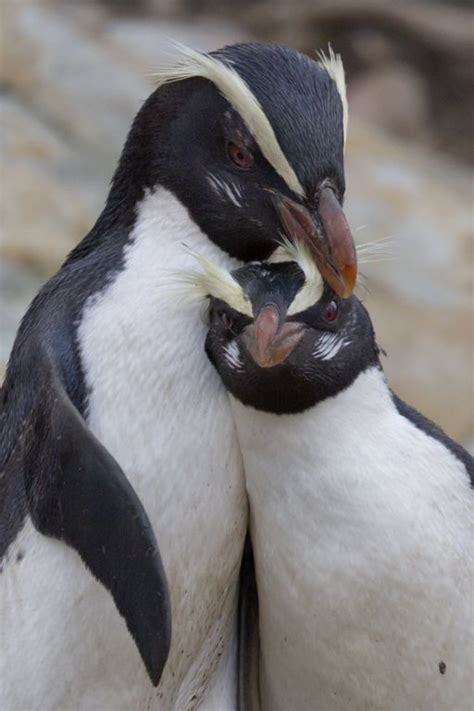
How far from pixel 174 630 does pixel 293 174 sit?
2.39 ft

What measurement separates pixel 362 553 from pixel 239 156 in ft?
1.94

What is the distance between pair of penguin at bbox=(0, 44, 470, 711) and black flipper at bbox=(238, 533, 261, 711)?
0.20 ft

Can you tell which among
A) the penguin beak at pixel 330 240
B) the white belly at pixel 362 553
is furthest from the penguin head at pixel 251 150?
the white belly at pixel 362 553

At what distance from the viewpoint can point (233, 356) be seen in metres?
2.03

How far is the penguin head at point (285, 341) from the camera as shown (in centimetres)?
195

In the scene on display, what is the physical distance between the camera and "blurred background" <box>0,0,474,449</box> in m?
4.95

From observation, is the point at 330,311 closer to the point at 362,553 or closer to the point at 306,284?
the point at 306,284

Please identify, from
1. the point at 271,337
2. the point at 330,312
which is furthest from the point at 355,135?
the point at 271,337

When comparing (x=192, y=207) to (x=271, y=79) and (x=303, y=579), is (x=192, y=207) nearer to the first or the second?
(x=271, y=79)

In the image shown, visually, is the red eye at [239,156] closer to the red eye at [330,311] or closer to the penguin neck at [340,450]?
the red eye at [330,311]

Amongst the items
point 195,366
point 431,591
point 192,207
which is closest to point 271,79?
point 192,207

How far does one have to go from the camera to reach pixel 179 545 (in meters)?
2.18

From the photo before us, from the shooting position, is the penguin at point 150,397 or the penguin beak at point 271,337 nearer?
the penguin beak at point 271,337

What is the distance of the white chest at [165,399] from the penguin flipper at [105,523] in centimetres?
6
